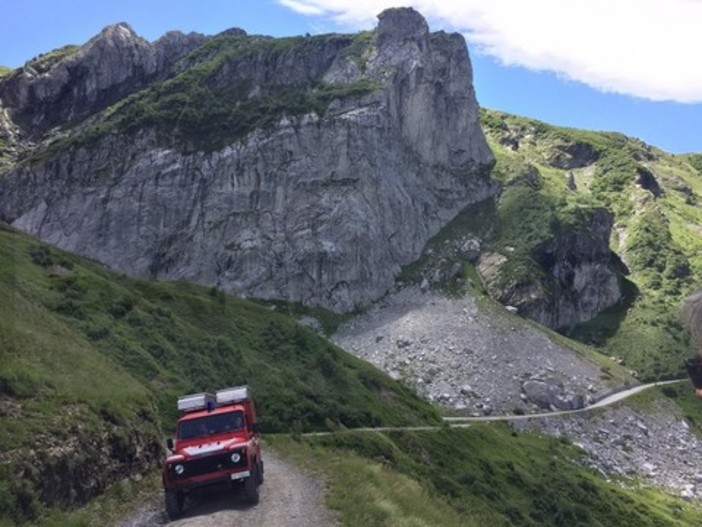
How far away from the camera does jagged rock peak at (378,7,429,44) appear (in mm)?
194125

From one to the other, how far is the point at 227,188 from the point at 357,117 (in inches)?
1495

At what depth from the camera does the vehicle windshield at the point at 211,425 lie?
26.5 meters

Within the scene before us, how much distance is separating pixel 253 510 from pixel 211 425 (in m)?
4.23

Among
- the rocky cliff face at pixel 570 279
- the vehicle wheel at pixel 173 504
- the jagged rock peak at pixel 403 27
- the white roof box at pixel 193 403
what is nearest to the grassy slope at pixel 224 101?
the jagged rock peak at pixel 403 27

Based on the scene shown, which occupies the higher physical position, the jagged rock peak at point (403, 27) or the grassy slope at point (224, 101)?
the jagged rock peak at point (403, 27)

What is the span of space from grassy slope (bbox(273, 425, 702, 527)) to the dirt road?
991 millimetres

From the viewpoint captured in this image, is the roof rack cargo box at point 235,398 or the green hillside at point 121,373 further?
the roof rack cargo box at point 235,398

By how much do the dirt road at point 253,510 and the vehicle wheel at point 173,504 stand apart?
266 millimetres

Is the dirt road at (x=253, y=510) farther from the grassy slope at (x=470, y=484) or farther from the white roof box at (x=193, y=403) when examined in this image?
the white roof box at (x=193, y=403)

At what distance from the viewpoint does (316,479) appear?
30344 millimetres

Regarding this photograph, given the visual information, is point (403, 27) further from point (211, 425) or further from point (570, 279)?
point (211, 425)

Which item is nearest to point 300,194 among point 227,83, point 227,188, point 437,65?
point 227,188

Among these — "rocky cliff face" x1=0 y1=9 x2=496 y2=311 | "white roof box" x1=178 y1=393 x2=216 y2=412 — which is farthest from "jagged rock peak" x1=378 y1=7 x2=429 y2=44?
"white roof box" x1=178 y1=393 x2=216 y2=412

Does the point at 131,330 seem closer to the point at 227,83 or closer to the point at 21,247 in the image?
the point at 21,247
